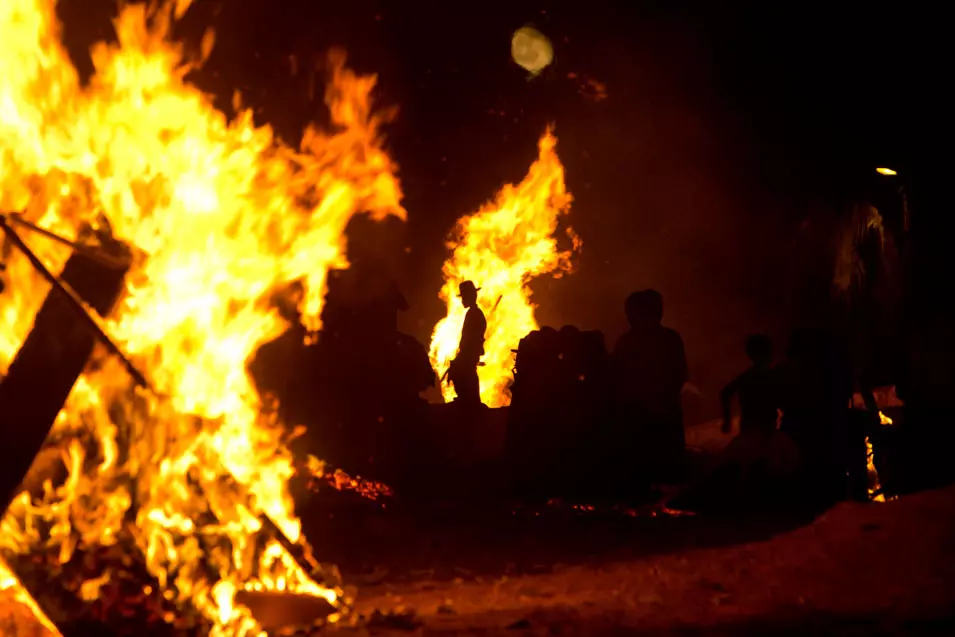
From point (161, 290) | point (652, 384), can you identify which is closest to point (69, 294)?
point (161, 290)

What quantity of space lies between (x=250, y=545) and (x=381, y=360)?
539 cm

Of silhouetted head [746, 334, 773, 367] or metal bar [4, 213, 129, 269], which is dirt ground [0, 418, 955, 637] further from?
metal bar [4, 213, 129, 269]

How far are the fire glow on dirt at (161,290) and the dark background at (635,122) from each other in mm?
8676

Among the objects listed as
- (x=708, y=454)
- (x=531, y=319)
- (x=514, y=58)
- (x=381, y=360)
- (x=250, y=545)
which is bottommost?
(x=250, y=545)

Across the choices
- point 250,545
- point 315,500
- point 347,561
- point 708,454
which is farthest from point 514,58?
point 250,545

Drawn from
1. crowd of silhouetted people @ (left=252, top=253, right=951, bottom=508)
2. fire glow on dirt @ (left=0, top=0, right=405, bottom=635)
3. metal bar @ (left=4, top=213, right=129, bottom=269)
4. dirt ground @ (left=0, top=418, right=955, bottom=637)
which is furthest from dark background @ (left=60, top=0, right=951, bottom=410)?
metal bar @ (left=4, top=213, right=129, bottom=269)

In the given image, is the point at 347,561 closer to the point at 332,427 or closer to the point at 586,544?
the point at 586,544

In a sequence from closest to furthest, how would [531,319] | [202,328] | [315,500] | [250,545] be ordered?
[250,545]
[202,328]
[315,500]
[531,319]

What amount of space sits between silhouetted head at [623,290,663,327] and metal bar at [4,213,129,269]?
6148 mm

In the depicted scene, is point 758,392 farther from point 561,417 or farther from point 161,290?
point 161,290

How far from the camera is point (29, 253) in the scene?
4.50 metres

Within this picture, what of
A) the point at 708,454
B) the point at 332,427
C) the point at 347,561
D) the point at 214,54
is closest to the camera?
the point at 347,561

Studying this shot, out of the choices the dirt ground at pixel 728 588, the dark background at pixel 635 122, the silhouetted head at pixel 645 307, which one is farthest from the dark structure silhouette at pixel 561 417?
the dark background at pixel 635 122

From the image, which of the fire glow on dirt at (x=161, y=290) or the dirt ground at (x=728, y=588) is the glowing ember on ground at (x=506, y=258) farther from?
the fire glow on dirt at (x=161, y=290)
